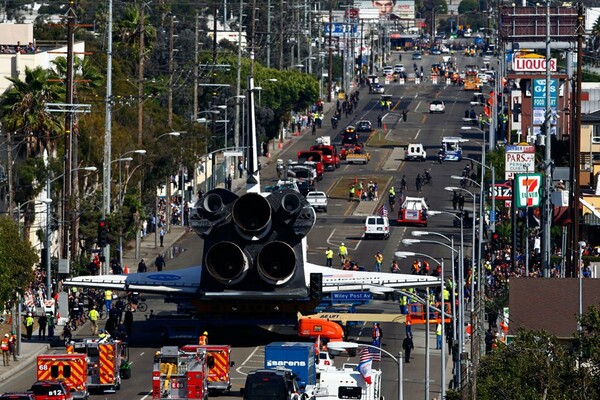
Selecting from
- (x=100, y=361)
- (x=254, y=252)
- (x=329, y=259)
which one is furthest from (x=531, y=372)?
(x=329, y=259)

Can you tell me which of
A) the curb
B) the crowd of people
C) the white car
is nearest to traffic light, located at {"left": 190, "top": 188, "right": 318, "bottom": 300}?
the curb

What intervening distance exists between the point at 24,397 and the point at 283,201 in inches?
845

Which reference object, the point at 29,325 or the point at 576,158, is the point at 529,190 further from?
the point at 29,325

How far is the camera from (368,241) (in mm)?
111688

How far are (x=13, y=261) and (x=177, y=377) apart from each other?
14.3m

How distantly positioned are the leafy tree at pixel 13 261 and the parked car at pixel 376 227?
37275 mm

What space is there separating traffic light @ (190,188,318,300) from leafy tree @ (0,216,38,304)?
21.8 ft

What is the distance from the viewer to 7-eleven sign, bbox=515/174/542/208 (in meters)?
85.0

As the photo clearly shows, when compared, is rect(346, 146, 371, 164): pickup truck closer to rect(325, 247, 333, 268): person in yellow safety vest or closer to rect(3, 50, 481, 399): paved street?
rect(3, 50, 481, 399): paved street

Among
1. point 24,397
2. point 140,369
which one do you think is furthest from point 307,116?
point 24,397

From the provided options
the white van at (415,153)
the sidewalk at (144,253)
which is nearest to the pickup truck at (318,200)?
the sidewalk at (144,253)

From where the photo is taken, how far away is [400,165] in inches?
5753

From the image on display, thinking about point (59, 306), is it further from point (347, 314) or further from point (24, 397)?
point (24, 397)

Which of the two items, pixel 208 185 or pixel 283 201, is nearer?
pixel 283 201
